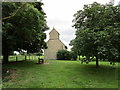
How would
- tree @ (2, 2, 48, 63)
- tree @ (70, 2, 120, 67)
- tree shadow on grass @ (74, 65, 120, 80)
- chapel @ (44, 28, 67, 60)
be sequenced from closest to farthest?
tree @ (70, 2, 120, 67), tree shadow on grass @ (74, 65, 120, 80), tree @ (2, 2, 48, 63), chapel @ (44, 28, 67, 60)

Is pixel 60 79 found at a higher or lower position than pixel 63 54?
lower

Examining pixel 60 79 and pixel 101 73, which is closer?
pixel 60 79

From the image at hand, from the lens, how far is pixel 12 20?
30.2 ft

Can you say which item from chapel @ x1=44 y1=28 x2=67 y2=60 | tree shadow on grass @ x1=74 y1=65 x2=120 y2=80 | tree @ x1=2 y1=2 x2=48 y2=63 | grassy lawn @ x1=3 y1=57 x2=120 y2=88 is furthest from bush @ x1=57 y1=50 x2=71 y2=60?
grassy lawn @ x1=3 y1=57 x2=120 y2=88

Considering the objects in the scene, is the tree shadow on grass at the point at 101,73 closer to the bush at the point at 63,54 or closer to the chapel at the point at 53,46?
→ the bush at the point at 63,54

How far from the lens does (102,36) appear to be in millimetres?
6691

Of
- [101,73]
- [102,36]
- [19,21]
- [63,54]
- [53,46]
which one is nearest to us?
[102,36]

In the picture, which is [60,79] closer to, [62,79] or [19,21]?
[62,79]

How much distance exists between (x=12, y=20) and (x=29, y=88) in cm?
672

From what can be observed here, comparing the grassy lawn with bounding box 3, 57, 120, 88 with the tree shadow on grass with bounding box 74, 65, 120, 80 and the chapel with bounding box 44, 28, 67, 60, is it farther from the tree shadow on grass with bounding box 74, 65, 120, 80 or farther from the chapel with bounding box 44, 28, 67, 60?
the chapel with bounding box 44, 28, 67, 60

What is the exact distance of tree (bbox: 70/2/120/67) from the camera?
656 centimetres

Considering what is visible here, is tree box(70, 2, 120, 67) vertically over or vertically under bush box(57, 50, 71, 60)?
over

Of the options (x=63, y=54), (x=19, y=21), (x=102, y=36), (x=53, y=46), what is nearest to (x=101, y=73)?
(x=102, y=36)

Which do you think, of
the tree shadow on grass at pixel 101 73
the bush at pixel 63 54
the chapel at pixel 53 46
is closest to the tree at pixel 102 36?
the tree shadow on grass at pixel 101 73
